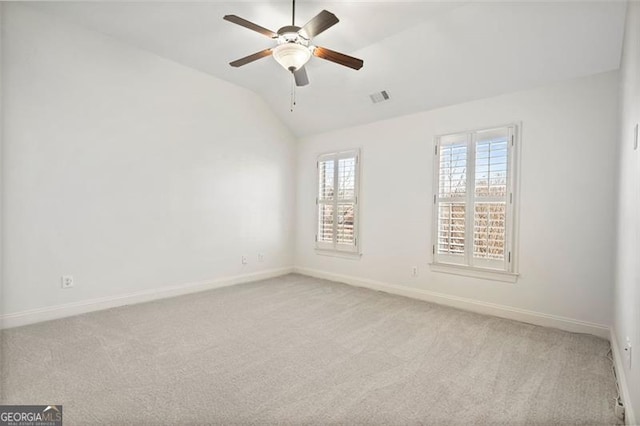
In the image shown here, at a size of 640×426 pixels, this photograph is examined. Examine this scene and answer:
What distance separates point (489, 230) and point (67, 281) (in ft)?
15.5

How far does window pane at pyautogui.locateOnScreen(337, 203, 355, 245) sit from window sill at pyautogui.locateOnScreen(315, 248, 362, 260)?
0.17 m

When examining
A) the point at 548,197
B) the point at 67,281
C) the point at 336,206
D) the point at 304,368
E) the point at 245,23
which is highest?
the point at 245,23

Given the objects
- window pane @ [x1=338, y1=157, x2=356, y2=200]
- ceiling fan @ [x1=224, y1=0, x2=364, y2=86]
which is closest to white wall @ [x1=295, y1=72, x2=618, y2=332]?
window pane @ [x1=338, y1=157, x2=356, y2=200]

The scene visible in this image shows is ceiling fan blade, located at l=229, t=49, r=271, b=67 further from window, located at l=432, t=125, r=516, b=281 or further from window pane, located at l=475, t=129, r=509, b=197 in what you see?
window pane, located at l=475, t=129, r=509, b=197

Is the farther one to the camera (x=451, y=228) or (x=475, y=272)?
(x=451, y=228)

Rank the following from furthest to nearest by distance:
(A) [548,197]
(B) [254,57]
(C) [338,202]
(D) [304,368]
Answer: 1. (C) [338,202]
2. (A) [548,197]
3. (B) [254,57]
4. (D) [304,368]

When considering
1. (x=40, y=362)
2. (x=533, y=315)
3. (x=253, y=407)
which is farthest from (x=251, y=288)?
(x=533, y=315)

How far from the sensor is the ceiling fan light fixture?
8.60ft

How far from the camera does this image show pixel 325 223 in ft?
17.5

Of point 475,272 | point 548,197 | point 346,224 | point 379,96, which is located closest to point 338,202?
point 346,224

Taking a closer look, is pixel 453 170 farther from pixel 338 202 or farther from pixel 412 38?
pixel 338 202

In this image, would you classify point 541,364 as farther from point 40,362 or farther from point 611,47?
point 40,362

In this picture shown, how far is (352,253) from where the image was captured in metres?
4.94

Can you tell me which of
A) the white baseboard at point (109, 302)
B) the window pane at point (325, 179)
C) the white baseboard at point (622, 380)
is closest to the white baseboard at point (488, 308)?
the white baseboard at point (622, 380)
